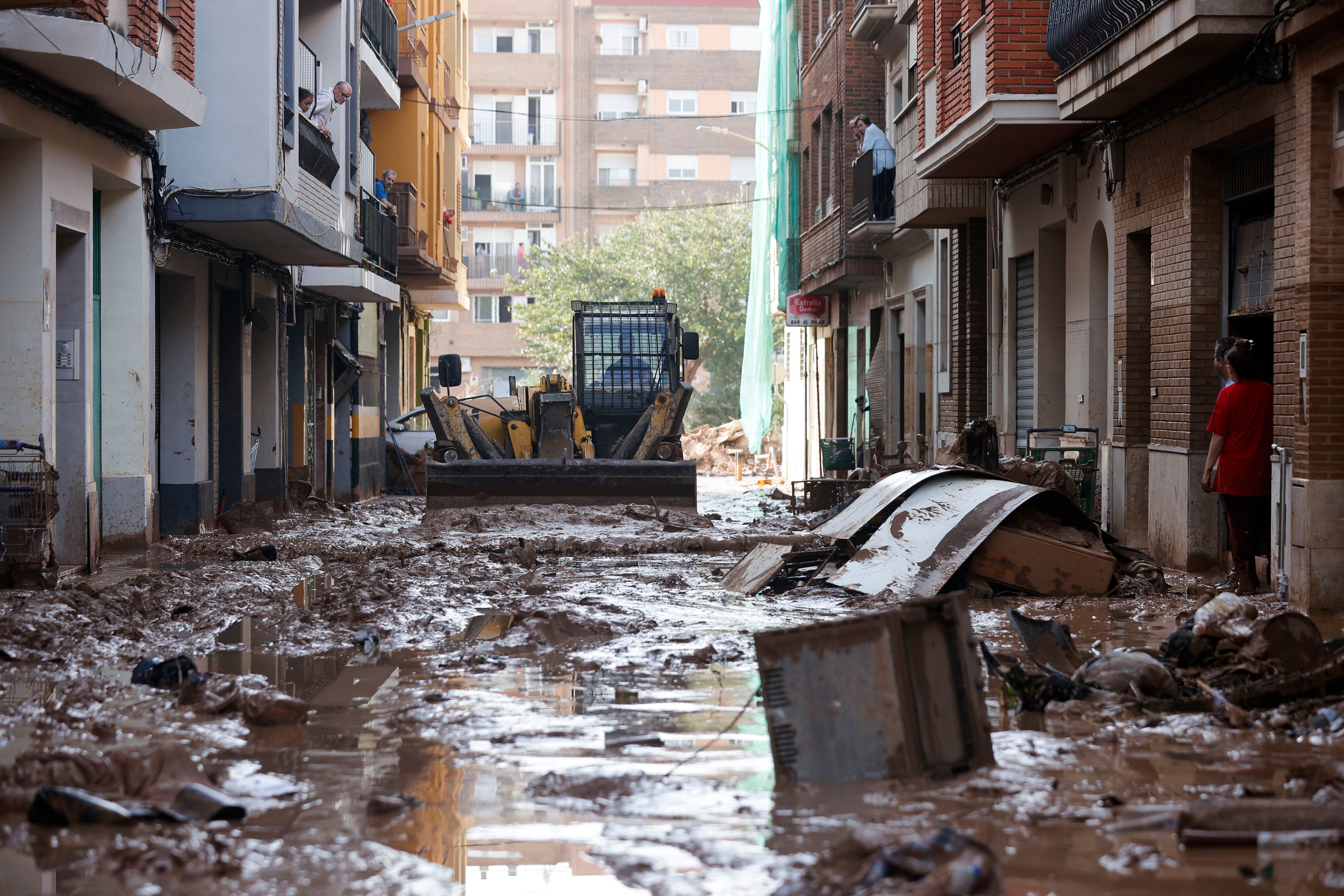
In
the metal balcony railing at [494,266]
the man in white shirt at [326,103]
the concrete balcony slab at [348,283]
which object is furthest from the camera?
the metal balcony railing at [494,266]

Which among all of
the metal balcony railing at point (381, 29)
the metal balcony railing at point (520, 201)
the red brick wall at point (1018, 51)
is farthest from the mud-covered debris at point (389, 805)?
the metal balcony railing at point (520, 201)

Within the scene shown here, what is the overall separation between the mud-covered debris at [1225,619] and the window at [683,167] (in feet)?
182

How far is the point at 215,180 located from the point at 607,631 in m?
8.97

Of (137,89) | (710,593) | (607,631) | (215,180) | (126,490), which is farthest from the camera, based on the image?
(215,180)

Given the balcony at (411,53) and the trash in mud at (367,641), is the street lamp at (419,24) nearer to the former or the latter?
the balcony at (411,53)

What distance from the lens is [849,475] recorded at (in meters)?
18.9

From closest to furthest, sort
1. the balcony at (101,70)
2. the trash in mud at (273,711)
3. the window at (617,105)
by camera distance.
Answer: the trash in mud at (273,711), the balcony at (101,70), the window at (617,105)

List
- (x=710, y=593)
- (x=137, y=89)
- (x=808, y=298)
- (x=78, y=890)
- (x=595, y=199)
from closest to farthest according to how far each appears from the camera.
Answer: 1. (x=78, y=890)
2. (x=710, y=593)
3. (x=137, y=89)
4. (x=808, y=298)
5. (x=595, y=199)

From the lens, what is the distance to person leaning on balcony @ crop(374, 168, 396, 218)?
2498 centimetres

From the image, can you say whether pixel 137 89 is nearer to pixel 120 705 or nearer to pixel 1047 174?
pixel 120 705

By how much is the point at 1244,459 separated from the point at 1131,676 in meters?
4.58

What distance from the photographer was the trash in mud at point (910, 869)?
3361 mm

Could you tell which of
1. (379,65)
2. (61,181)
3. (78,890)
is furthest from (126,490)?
(379,65)

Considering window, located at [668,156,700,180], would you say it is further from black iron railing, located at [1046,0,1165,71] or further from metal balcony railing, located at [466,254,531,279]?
black iron railing, located at [1046,0,1165,71]
